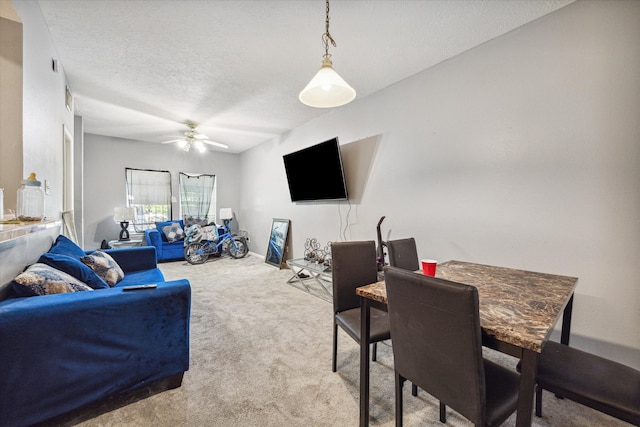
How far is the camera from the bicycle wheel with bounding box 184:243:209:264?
16.8 ft

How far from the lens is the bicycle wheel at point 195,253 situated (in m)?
5.13

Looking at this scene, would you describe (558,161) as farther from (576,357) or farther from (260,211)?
(260,211)

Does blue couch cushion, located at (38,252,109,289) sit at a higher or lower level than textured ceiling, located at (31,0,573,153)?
lower

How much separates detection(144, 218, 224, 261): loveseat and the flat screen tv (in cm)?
275

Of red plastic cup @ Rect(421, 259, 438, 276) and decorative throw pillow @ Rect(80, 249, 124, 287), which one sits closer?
red plastic cup @ Rect(421, 259, 438, 276)

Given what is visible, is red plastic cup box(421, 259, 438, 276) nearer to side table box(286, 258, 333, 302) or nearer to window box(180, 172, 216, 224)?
side table box(286, 258, 333, 302)

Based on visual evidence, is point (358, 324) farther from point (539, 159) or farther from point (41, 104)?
point (41, 104)

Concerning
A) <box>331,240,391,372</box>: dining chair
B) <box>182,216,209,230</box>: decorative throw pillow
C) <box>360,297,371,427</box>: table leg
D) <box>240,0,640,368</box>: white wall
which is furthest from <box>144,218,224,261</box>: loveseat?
<box>360,297,371,427</box>: table leg

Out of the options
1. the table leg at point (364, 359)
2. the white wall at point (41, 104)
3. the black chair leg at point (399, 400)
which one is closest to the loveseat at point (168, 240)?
the white wall at point (41, 104)

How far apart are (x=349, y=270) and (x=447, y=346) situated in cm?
97

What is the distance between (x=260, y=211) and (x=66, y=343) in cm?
476

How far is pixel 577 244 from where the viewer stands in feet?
6.19

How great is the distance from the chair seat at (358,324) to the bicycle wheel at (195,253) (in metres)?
4.27

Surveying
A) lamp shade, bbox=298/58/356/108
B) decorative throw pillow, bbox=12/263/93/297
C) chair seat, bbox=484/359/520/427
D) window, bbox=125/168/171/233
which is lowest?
chair seat, bbox=484/359/520/427
